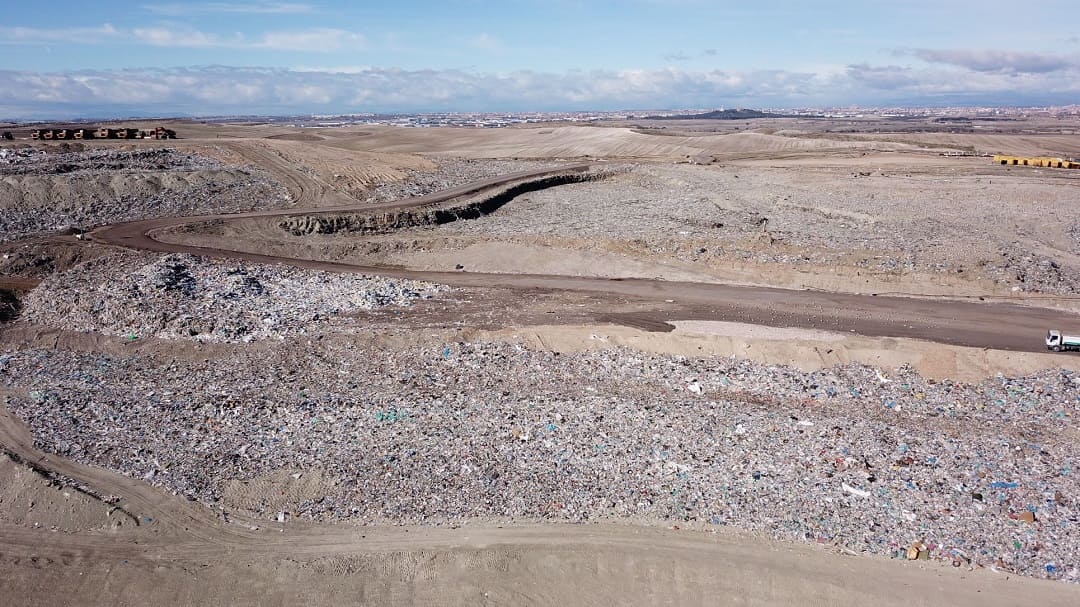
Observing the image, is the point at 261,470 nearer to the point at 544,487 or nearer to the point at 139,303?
the point at 544,487

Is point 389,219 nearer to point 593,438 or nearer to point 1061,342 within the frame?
point 593,438

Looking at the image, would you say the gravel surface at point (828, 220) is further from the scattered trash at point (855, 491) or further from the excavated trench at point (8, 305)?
the excavated trench at point (8, 305)

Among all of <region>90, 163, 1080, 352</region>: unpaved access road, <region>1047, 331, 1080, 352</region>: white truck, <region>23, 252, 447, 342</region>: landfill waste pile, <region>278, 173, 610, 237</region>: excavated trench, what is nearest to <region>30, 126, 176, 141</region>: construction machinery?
<region>90, 163, 1080, 352</region>: unpaved access road

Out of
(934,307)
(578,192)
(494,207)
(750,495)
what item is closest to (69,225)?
(494,207)

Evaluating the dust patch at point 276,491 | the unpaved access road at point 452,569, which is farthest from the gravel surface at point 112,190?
the unpaved access road at point 452,569

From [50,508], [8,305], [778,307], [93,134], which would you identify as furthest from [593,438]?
[93,134]

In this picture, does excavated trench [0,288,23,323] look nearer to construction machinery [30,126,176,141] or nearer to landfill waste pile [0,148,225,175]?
landfill waste pile [0,148,225,175]
